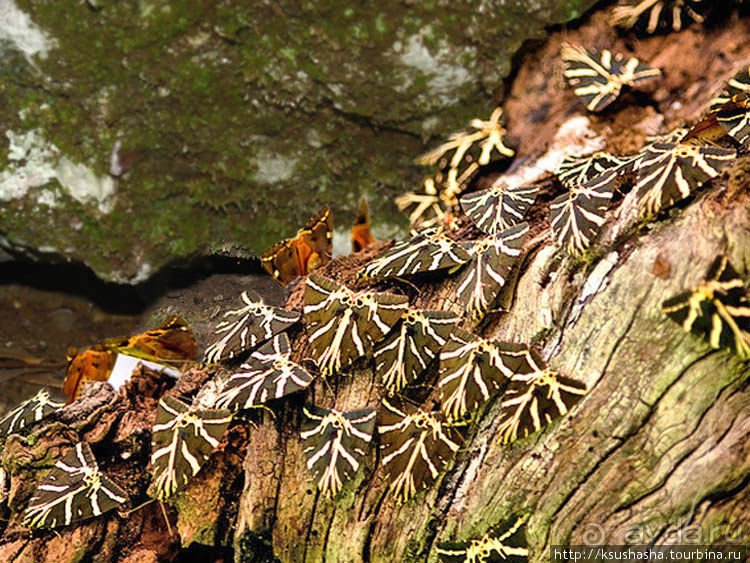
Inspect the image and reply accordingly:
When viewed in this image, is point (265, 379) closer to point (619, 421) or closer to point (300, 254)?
point (300, 254)

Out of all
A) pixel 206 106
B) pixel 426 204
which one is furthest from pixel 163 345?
pixel 206 106

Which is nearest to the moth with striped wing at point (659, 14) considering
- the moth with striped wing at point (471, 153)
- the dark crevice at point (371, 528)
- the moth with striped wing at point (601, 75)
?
the moth with striped wing at point (601, 75)

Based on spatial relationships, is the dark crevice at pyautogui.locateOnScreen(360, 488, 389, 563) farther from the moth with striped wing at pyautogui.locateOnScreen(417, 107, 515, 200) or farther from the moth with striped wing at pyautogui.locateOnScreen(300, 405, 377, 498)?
the moth with striped wing at pyautogui.locateOnScreen(417, 107, 515, 200)

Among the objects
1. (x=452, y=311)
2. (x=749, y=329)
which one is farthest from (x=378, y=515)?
(x=749, y=329)

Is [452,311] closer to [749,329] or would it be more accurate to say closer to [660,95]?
[749,329]

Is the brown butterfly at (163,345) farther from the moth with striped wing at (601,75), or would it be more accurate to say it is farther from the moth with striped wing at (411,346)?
the moth with striped wing at (601,75)
